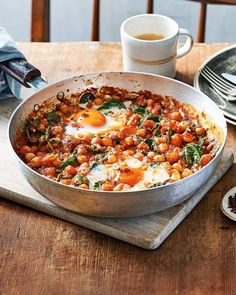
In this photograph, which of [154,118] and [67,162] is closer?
[67,162]

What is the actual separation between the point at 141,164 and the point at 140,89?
39cm

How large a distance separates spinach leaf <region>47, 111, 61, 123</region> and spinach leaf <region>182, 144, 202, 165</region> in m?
0.46

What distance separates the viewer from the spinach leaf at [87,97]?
2416mm

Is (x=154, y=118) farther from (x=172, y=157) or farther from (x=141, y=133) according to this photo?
(x=172, y=157)

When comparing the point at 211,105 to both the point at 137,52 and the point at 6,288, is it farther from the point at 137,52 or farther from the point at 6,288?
the point at 6,288

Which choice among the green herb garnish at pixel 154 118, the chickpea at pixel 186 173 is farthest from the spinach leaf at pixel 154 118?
the chickpea at pixel 186 173

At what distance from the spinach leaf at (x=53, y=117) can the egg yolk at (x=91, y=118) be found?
0.05 metres

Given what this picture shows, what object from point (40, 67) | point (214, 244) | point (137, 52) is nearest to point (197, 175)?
point (214, 244)

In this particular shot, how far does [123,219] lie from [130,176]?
0.14 m

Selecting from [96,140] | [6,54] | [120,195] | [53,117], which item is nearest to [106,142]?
[96,140]

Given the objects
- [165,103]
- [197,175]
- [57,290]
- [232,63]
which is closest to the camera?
[57,290]

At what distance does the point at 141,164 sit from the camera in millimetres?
2119

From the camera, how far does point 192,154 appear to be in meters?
2.14

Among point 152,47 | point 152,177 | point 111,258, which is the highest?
point 152,47
